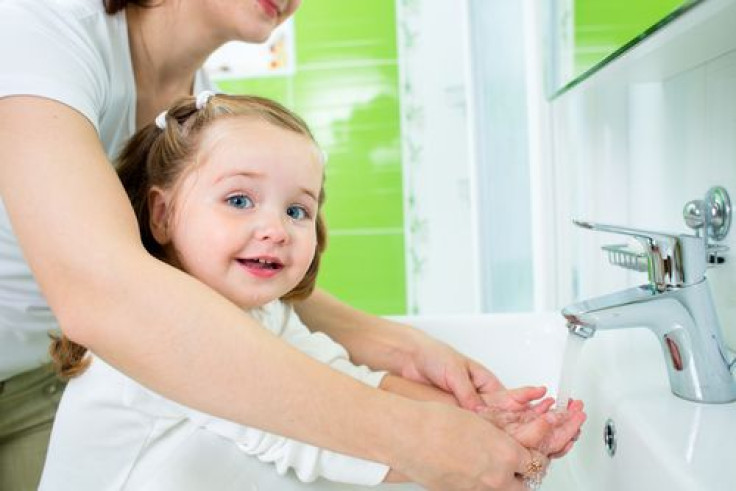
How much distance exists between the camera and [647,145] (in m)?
0.99

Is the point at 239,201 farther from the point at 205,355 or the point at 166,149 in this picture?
the point at 205,355

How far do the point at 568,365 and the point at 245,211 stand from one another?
1.18 feet

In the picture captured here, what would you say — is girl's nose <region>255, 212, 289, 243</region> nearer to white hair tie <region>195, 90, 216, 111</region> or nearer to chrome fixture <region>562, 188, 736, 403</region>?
white hair tie <region>195, 90, 216, 111</region>

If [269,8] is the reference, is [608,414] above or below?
below

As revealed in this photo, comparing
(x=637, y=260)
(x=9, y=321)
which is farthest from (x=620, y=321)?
(x=9, y=321)

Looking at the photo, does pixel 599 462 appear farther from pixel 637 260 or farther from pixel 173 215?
pixel 173 215

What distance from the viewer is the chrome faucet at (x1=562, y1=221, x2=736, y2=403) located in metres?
0.60

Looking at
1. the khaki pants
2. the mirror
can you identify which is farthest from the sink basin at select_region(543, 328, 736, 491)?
the khaki pants

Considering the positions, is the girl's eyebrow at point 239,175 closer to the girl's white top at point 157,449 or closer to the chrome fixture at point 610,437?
the girl's white top at point 157,449

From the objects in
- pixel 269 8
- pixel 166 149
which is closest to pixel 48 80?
pixel 166 149

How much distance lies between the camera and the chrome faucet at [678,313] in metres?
0.60

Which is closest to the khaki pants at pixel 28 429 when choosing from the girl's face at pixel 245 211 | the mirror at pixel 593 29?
the girl's face at pixel 245 211

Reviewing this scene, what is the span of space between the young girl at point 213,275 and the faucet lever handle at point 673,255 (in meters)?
0.17

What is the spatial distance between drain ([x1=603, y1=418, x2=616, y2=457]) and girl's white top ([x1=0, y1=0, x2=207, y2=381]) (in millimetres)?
592
